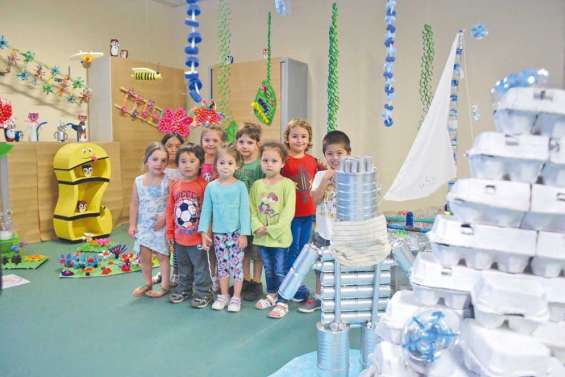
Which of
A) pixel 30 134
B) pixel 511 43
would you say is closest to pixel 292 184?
pixel 511 43

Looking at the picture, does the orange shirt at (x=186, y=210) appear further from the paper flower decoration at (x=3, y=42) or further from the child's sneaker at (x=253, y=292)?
the paper flower decoration at (x=3, y=42)

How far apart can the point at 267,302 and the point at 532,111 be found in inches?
80.3

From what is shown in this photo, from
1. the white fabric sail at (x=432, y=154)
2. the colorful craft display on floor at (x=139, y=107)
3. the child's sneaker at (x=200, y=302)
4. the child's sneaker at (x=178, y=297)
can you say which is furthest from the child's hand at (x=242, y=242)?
the colorful craft display on floor at (x=139, y=107)

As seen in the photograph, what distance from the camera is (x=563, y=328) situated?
1.05 metres

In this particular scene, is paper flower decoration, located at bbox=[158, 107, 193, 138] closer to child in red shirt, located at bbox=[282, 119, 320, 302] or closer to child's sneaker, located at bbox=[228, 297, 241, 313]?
child in red shirt, located at bbox=[282, 119, 320, 302]

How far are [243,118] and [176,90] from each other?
1157 mm

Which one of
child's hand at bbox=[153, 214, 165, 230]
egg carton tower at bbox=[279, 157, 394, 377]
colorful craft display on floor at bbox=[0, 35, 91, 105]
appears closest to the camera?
egg carton tower at bbox=[279, 157, 394, 377]

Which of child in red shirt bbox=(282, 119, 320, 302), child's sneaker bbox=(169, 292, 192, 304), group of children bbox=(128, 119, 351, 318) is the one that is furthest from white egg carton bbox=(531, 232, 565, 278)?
child's sneaker bbox=(169, 292, 192, 304)

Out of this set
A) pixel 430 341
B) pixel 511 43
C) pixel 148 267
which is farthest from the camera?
pixel 511 43

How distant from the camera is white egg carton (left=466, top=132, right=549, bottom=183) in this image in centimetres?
105

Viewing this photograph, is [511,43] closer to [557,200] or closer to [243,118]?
[243,118]

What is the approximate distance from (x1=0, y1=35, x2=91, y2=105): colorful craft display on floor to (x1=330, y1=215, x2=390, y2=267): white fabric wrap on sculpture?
14.3 feet

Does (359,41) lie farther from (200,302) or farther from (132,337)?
(132,337)

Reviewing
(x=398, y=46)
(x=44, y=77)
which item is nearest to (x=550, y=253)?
(x=398, y=46)
